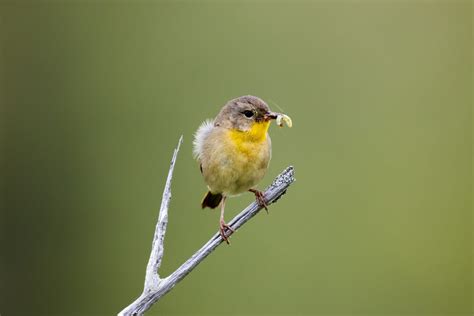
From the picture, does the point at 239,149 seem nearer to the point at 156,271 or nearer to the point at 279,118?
the point at 279,118

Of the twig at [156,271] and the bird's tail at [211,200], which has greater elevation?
the bird's tail at [211,200]

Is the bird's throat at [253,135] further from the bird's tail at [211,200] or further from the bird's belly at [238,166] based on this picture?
the bird's tail at [211,200]

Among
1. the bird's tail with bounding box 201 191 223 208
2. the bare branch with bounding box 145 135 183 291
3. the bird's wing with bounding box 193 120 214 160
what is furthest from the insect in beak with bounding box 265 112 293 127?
the bare branch with bounding box 145 135 183 291

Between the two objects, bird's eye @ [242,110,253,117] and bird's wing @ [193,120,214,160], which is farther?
bird's wing @ [193,120,214,160]

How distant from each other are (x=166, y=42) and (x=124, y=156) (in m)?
1.67

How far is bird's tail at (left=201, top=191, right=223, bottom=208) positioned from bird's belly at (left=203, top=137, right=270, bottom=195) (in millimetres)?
567

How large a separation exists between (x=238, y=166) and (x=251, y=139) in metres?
0.24

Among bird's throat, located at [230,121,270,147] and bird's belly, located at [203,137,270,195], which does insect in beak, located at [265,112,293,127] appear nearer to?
bird's throat, located at [230,121,270,147]

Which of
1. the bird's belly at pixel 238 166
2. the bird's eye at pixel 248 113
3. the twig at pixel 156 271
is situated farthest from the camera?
the bird's eye at pixel 248 113

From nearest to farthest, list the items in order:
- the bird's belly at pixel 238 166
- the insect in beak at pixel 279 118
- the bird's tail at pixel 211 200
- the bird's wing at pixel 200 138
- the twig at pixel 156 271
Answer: the twig at pixel 156 271, the insect in beak at pixel 279 118, the bird's belly at pixel 238 166, the bird's wing at pixel 200 138, the bird's tail at pixel 211 200

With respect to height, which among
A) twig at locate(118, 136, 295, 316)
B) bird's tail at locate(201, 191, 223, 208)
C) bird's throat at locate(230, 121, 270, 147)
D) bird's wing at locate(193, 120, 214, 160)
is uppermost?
bird's wing at locate(193, 120, 214, 160)

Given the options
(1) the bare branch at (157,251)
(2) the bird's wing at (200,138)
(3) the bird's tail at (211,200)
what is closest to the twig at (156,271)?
(1) the bare branch at (157,251)

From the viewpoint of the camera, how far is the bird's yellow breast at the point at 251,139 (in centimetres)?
480

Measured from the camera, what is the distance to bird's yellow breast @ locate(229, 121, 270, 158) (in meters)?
4.80
